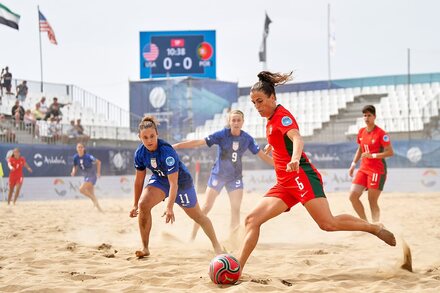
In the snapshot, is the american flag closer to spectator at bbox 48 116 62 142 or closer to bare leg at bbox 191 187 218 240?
spectator at bbox 48 116 62 142

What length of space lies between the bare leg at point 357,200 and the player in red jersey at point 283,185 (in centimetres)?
344

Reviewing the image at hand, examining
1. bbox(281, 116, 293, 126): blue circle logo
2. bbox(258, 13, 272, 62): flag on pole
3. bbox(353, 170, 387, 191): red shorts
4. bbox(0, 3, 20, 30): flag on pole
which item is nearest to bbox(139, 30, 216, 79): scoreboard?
bbox(258, 13, 272, 62): flag on pole

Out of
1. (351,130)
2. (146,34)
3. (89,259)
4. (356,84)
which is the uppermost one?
(146,34)

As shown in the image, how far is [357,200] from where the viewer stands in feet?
28.3

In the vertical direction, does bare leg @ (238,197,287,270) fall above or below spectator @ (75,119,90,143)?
below

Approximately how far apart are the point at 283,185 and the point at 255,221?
0.40 metres

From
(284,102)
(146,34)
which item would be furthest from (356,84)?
(146,34)

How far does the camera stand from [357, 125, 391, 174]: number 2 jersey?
878 cm

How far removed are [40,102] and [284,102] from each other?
52.9ft

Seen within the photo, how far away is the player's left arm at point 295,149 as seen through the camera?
456 centimetres

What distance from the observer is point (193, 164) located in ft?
82.5

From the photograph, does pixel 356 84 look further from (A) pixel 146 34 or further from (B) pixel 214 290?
(B) pixel 214 290

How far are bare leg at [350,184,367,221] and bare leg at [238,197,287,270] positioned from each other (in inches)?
149

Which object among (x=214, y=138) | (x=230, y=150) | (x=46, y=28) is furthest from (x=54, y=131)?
(x=214, y=138)
